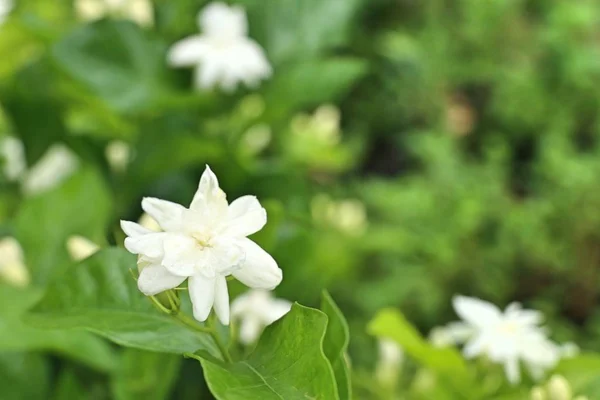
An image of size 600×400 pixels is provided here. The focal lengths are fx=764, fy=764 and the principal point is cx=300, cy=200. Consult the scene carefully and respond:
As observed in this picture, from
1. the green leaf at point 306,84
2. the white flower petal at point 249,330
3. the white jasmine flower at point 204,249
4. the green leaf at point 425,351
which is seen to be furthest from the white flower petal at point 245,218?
the green leaf at point 306,84

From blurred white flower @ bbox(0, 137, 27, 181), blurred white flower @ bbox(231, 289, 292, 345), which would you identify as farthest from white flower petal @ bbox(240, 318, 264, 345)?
blurred white flower @ bbox(0, 137, 27, 181)

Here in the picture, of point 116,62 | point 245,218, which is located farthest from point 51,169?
point 245,218

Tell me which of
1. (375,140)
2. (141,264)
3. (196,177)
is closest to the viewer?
(141,264)

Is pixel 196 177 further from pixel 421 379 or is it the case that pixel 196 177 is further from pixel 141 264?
pixel 141 264

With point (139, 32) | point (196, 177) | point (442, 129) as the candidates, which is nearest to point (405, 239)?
point (442, 129)

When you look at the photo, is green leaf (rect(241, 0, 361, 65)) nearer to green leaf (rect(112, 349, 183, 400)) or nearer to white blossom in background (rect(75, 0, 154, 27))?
white blossom in background (rect(75, 0, 154, 27))

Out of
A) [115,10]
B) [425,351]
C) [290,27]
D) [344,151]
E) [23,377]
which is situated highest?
[344,151]

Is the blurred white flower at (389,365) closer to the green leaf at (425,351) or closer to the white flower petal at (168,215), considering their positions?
the green leaf at (425,351)

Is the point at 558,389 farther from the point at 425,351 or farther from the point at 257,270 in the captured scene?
the point at 257,270
